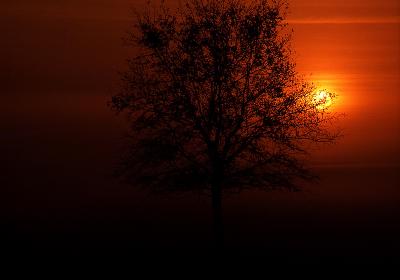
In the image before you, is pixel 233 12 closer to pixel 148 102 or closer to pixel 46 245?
pixel 148 102

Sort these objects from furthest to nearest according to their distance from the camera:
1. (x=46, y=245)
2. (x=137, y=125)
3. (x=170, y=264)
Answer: (x=46, y=245)
(x=170, y=264)
(x=137, y=125)

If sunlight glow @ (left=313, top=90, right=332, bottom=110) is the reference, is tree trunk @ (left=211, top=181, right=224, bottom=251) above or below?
below

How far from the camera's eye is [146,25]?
822 inches

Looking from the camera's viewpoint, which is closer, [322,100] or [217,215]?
[217,215]

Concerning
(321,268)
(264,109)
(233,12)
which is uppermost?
(233,12)

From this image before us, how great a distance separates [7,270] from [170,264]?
5319mm

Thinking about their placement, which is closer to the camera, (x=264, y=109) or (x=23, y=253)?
(x=264, y=109)

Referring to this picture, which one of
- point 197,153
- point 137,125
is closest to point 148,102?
point 137,125

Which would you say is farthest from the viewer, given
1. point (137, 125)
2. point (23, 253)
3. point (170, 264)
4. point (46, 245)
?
point (46, 245)

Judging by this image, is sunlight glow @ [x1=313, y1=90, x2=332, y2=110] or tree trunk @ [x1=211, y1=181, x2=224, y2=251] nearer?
tree trunk @ [x1=211, y1=181, x2=224, y2=251]

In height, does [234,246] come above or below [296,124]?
below

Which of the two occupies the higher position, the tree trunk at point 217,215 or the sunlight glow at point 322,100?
the sunlight glow at point 322,100

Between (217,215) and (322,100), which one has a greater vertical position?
(322,100)

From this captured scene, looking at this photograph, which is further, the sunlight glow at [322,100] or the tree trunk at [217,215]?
the sunlight glow at [322,100]
